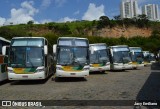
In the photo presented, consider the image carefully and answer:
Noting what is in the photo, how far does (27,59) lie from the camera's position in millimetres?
19266

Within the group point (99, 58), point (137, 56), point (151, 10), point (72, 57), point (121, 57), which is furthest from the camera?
point (151, 10)

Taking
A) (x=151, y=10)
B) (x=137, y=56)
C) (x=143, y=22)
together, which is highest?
(x=151, y=10)

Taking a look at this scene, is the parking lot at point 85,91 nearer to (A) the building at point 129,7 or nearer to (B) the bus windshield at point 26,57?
(B) the bus windshield at point 26,57

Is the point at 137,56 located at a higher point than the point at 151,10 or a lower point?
lower

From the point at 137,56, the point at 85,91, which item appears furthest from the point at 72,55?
the point at 137,56

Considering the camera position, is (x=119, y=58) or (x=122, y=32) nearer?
(x=119, y=58)

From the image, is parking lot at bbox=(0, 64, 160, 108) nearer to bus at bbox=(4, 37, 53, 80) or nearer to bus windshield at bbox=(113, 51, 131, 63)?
bus at bbox=(4, 37, 53, 80)

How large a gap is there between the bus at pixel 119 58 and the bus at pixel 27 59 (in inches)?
578

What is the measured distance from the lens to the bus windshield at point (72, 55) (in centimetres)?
2080

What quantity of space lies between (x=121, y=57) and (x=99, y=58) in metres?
4.91

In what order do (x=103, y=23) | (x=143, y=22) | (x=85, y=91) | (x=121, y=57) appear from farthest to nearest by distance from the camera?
(x=143, y=22) < (x=103, y=23) < (x=121, y=57) < (x=85, y=91)

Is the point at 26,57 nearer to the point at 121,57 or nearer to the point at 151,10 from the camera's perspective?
the point at 121,57

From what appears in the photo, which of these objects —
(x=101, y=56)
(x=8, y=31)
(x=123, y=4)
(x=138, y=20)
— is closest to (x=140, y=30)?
(x=138, y=20)

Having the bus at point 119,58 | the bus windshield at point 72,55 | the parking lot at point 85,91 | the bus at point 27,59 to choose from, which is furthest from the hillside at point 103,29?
the parking lot at point 85,91
